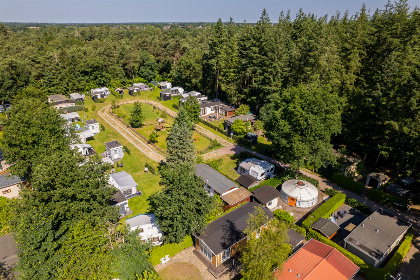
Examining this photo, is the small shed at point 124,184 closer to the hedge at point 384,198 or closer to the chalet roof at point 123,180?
the chalet roof at point 123,180

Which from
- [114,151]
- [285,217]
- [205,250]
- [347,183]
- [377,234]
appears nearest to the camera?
[205,250]

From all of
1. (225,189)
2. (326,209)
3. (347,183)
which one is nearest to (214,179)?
(225,189)

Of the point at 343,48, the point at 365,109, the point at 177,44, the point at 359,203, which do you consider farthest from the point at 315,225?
the point at 177,44

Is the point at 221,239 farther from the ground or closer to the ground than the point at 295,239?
farther from the ground

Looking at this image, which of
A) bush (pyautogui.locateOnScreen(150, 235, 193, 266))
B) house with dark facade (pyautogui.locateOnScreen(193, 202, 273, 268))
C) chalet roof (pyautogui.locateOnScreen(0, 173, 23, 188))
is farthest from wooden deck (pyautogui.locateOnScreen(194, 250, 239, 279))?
chalet roof (pyautogui.locateOnScreen(0, 173, 23, 188))

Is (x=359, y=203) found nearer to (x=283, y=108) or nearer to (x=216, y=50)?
(x=283, y=108)

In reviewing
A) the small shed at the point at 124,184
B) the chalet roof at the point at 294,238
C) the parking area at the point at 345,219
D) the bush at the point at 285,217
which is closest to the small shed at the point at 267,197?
the bush at the point at 285,217

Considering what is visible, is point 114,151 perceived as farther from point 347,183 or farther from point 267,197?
point 347,183
